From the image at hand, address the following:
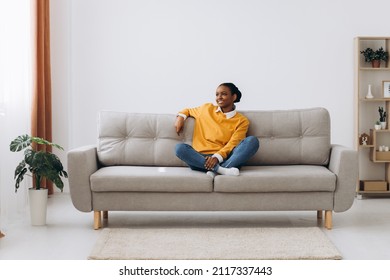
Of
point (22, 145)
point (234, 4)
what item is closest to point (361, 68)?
point (234, 4)

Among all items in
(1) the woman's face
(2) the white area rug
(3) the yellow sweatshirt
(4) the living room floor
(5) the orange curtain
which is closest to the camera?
(2) the white area rug

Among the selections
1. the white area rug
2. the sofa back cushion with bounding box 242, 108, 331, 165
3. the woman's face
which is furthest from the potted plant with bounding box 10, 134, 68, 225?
the sofa back cushion with bounding box 242, 108, 331, 165

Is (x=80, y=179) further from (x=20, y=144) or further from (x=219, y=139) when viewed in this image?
(x=219, y=139)

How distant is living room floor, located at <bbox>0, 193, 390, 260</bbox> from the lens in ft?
11.1

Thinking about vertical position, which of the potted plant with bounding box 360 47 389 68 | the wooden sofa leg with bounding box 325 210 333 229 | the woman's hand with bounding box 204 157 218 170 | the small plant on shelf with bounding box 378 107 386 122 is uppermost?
the potted plant with bounding box 360 47 389 68

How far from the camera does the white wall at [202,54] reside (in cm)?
560

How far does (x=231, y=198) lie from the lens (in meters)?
3.91

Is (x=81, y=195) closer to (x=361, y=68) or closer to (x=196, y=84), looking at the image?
(x=196, y=84)

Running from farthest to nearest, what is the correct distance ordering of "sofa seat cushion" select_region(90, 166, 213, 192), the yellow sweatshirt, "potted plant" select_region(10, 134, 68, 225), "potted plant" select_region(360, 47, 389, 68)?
"potted plant" select_region(360, 47, 389, 68), the yellow sweatshirt, "potted plant" select_region(10, 134, 68, 225), "sofa seat cushion" select_region(90, 166, 213, 192)

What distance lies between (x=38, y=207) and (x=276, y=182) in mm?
1699

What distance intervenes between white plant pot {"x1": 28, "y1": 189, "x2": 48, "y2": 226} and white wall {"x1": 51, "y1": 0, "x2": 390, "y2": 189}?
1.47m

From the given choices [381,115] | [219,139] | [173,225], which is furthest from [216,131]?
[381,115]

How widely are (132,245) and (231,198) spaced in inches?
31.5

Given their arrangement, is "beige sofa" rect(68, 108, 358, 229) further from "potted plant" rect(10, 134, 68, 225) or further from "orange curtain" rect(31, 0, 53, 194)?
"orange curtain" rect(31, 0, 53, 194)
